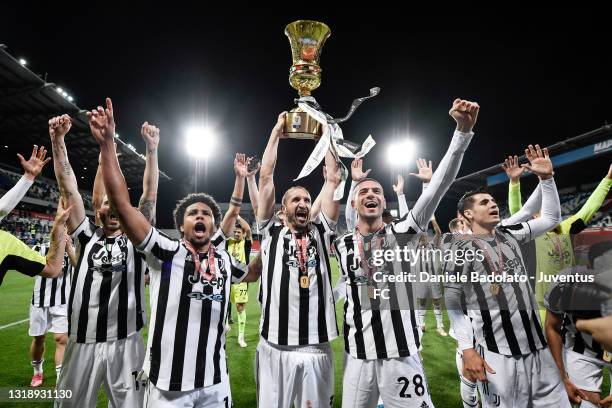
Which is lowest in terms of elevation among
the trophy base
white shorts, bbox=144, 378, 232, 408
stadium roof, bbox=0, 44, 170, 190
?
white shorts, bbox=144, 378, 232, 408

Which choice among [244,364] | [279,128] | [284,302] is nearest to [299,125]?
[279,128]

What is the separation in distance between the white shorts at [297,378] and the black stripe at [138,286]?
1.14 metres

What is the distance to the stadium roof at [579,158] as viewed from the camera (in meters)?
16.3

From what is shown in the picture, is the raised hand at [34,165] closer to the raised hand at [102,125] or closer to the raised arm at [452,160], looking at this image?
the raised hand at [102,125]

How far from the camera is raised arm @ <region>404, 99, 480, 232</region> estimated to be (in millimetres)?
2342

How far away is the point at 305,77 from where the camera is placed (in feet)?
11.4

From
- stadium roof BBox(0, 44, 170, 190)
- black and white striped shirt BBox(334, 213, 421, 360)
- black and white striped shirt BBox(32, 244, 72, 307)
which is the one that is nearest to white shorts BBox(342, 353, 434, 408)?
black and white striped shirt BBox(334, 213, 421, 360)

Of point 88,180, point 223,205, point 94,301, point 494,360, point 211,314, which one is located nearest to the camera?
point 211,314

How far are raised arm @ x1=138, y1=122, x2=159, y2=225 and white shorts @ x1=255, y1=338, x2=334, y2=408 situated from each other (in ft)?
4.94

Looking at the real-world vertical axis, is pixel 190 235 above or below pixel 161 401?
above

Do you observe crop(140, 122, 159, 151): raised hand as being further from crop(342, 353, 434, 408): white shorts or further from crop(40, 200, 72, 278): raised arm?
crop(342, 353, 434, 408): white shorts

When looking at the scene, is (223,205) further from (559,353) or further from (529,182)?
(559,353)

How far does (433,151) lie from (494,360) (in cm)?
2333

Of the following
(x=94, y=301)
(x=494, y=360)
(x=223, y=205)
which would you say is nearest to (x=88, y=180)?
(x=223, y=205)
